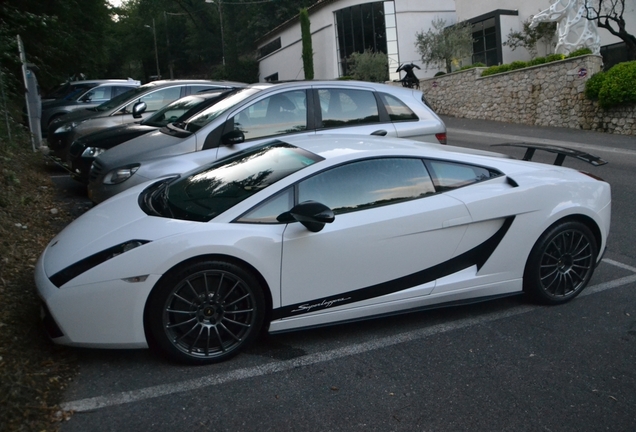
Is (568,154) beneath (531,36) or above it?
beneath

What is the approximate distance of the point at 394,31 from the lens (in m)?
40.6

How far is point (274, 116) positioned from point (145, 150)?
154 cm

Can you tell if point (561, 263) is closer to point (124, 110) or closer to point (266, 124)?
point (266, 124)

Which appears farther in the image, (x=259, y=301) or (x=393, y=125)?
(x=393, y=125)

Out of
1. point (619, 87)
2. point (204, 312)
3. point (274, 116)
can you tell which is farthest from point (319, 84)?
point (619, 87)

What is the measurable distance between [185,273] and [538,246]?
2.72 m

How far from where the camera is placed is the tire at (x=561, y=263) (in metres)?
5.18

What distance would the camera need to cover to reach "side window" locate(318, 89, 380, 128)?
8.09 meters

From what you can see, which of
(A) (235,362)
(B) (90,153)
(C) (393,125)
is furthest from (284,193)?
(B) (90,153)

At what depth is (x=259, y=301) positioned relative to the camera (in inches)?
171

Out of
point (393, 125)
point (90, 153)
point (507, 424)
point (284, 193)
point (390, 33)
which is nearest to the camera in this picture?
point (507, 424)

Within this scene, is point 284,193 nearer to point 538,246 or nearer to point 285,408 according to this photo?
point 285,408

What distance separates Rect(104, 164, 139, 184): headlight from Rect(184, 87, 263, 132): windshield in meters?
0.94

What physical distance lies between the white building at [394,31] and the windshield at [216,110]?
2109cm
